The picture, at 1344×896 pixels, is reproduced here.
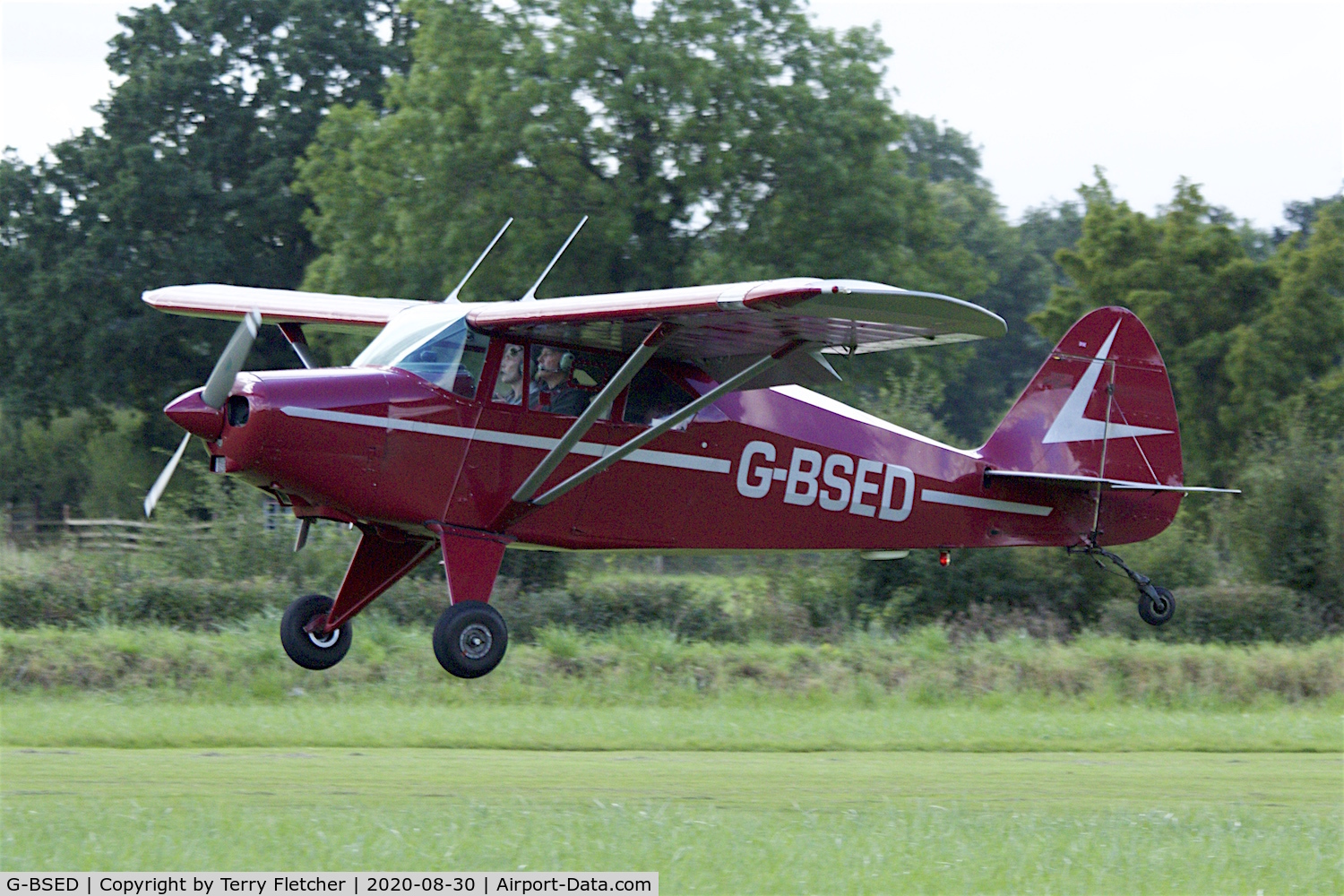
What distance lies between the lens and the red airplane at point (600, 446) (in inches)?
371

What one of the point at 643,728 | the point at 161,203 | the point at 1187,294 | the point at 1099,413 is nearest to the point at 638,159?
the point at 1187,294

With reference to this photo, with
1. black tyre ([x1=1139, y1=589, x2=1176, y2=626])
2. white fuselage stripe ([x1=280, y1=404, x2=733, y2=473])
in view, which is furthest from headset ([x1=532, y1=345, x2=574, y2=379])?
black tyre ([x1=1139, y1=589, x2=1176, y2=626])

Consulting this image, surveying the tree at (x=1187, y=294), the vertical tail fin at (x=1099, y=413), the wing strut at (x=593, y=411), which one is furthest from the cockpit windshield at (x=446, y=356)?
the tree at (x=1187, y=294)

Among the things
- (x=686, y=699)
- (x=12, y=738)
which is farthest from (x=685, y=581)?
(x=12, y=738)

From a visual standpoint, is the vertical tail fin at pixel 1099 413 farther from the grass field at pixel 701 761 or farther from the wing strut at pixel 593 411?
the wing strut at pixel 593 411

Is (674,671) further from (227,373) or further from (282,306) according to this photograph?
(227,373)

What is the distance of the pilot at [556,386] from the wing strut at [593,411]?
0.16m

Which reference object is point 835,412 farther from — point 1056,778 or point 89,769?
point 89,769

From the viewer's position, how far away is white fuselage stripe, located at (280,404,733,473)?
9.59m

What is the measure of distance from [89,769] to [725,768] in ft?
18.1

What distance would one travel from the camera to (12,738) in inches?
574

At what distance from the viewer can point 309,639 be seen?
10742 mm

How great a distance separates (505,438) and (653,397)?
114cm

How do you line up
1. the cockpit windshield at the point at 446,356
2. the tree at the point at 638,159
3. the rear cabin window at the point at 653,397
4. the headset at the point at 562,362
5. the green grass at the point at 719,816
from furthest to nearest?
the tree at the point at 638,159 → the rear cabin window at the point at 653,397 → the headset at the point at 562,362 → the cockpit windshield at the point at 446,356 → the green grass at the point at 719,816
